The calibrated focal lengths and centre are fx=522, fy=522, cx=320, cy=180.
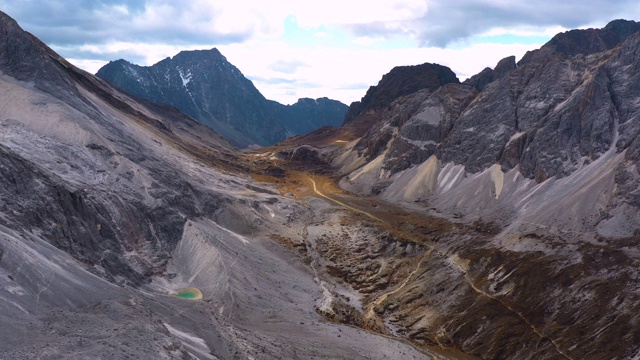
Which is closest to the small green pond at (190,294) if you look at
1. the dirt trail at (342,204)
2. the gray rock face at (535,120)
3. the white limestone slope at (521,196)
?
the dirt trail at (342,204)

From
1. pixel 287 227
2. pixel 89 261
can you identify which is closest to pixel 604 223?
pixel 287 227

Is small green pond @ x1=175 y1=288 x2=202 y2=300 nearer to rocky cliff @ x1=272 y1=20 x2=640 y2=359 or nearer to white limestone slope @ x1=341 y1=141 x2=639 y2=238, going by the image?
rocky cliff @ x1=272 y1=20 x2=640 y2=359

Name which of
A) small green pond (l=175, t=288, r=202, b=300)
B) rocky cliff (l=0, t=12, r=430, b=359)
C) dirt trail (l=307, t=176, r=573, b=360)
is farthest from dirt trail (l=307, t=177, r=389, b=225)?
small green pond (l=175, t=288, r=202, b=300)

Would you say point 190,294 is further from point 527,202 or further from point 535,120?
point 535,120

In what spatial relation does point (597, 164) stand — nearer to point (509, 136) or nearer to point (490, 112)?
point (509, 136)

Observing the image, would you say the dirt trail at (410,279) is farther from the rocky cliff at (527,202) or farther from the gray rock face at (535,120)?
the gray rock face at (535,120)

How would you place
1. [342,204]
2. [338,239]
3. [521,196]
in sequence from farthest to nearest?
1. [342,204]
2. [521,196]
3. [338,239]

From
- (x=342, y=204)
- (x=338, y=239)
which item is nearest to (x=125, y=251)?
(x=338, y=239)

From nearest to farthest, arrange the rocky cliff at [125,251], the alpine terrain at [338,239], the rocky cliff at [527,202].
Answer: the rocky cliff at [125,251] → the alpine terrain at [338,239] → the rocky cliff at [527,202]
